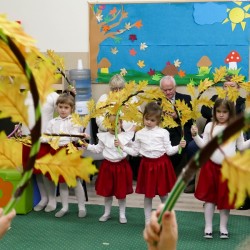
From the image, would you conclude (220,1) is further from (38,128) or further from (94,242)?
(38,128)

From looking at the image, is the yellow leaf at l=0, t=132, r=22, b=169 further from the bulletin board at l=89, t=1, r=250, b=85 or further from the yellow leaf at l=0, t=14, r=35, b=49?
the bulletin board at l=89, t=1, r=250, b=85

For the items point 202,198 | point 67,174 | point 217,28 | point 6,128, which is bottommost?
point 202,198

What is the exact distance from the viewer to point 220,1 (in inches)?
212

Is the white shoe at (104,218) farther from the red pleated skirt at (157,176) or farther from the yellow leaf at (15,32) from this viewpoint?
the yellow leaf at (15,32)

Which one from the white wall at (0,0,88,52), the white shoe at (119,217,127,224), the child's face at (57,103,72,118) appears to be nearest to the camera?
the white shoe at (119,217,127,224)

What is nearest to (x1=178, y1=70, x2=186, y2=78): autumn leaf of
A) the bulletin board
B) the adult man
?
the bulletin board

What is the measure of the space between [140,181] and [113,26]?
7.69ft

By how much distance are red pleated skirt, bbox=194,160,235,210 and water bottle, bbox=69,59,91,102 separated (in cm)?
238

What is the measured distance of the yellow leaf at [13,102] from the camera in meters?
1.06

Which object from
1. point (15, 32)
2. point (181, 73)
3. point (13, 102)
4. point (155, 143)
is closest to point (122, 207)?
point (155, 143)

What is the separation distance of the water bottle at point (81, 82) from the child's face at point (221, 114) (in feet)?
7.80

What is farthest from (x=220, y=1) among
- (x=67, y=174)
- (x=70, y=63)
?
(x=67, y=174)

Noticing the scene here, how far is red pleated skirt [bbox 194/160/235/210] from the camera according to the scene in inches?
145

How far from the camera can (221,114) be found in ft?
12.1
